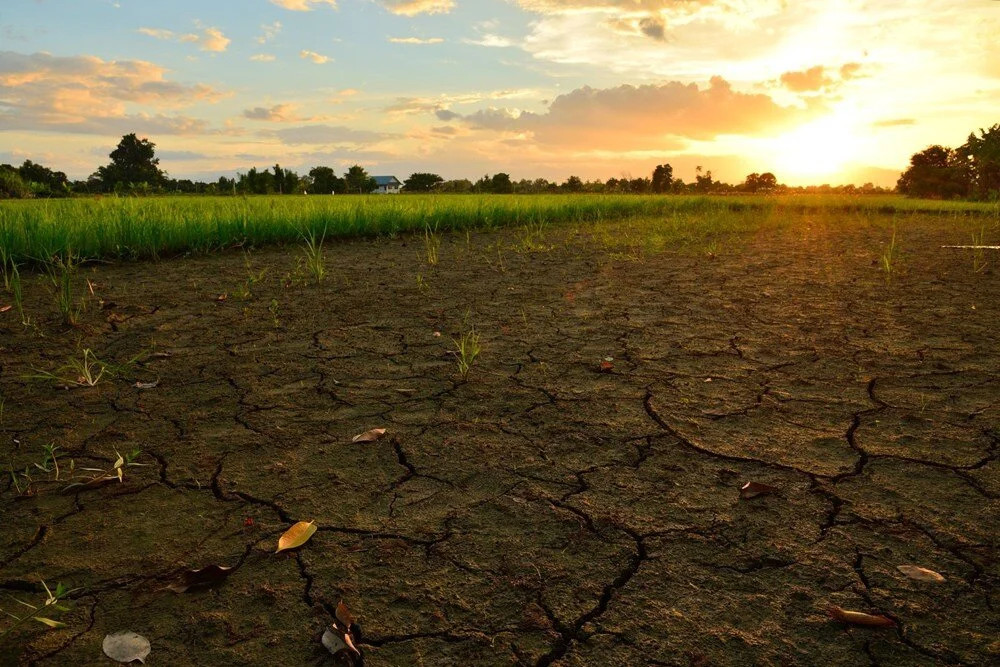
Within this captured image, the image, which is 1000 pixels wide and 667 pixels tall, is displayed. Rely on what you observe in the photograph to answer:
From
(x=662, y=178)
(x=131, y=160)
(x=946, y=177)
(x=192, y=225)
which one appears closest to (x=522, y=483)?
(x=192, y=225)

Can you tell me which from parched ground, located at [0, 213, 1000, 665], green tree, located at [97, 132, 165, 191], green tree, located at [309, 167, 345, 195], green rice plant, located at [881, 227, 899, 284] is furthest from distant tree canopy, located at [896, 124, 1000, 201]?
green tree, located at [97, 132, 165, 191]

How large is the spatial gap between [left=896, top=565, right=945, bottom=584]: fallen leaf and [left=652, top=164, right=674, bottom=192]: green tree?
21.5 meters

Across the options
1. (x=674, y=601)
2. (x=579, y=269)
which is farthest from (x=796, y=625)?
(x=579, y=269)

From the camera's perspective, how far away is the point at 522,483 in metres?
1.74

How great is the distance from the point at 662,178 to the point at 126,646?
23.0m

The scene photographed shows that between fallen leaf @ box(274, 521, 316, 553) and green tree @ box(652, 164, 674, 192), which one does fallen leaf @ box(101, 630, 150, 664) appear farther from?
green tree @ box(652, 164, 674, 192)

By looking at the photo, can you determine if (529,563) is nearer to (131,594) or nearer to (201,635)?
(201,635)

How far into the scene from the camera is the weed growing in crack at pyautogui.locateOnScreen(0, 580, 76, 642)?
119 cm

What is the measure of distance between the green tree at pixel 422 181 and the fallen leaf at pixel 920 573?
25.1 meters

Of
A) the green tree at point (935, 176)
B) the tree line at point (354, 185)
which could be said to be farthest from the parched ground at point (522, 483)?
the green tree at point (935, 176)

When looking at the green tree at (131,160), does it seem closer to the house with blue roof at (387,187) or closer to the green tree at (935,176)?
the house with blue roof at (387,187)

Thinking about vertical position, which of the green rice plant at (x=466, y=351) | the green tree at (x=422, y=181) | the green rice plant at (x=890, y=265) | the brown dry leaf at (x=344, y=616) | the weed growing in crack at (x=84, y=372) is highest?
the green tree at (x=422, y=181)

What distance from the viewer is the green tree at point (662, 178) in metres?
22.1

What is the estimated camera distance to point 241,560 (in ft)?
4.70
